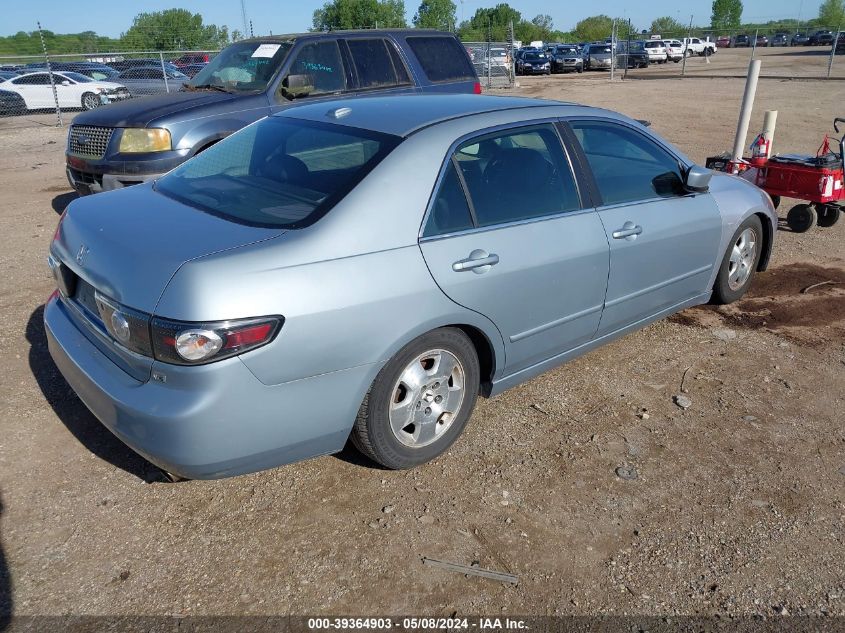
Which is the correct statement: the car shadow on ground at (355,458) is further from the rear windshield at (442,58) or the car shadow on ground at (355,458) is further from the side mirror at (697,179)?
the rear windshield at (442,58)

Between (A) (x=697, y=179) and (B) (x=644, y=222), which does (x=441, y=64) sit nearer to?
(A) (x=697, y=179)

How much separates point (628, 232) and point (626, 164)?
0.57 meters

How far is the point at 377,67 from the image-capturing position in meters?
7.96

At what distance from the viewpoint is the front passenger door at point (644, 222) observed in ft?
12.8

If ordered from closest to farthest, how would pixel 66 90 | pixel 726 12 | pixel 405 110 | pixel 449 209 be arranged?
pixel 449 209, pixel 405 110, pixel 66 90, pixel 726 12

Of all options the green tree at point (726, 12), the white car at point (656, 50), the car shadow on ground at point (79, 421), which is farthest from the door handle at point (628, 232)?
the green tree at point (726, 12)

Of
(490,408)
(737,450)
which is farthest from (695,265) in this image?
(490,408)

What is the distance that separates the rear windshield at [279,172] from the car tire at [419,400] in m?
0.75

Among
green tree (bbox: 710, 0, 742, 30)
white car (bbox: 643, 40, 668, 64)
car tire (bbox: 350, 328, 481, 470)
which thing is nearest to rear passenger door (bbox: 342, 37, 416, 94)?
car tire (bbox: 350, 328, 481, 470)

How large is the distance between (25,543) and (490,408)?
2.30 metres

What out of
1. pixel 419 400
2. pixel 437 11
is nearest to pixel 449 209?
pixel 419 400

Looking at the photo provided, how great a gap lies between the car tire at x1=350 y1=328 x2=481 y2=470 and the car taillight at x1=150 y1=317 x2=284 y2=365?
61 cm

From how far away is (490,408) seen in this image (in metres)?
3.88

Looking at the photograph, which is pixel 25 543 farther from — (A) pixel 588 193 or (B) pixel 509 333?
(A) pixel 588 193
